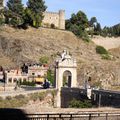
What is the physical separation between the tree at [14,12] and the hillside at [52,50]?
149 cm

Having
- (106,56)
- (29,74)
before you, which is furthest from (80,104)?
(106,56)

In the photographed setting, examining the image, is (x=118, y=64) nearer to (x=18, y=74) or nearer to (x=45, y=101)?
(x=18, y=74)

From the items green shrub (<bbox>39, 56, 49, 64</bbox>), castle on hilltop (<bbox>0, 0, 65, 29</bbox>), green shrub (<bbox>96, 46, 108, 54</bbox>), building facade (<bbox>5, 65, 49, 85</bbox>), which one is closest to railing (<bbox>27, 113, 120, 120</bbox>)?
building facade (<bbox>5, 65, 49, 85</bbox>)

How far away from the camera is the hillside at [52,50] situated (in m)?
77.9

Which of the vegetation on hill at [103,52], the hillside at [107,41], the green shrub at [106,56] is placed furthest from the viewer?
the hillside at [107,41]

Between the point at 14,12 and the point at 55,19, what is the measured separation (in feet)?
44.7

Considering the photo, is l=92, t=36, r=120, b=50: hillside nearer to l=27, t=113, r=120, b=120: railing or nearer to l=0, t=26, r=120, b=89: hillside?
l=0, t=26, r=120, b=89: hillside

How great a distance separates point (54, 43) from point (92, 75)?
41.1 ft

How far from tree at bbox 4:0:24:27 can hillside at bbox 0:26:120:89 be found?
4.88ft

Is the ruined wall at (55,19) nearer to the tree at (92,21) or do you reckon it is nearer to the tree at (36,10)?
the tree at (36,10)

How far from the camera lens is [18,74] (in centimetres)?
7006

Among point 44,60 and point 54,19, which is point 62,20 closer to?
point 54,19

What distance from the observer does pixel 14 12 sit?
85.8 meters

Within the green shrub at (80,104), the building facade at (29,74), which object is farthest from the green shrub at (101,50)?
the green shrub at (80,104)
